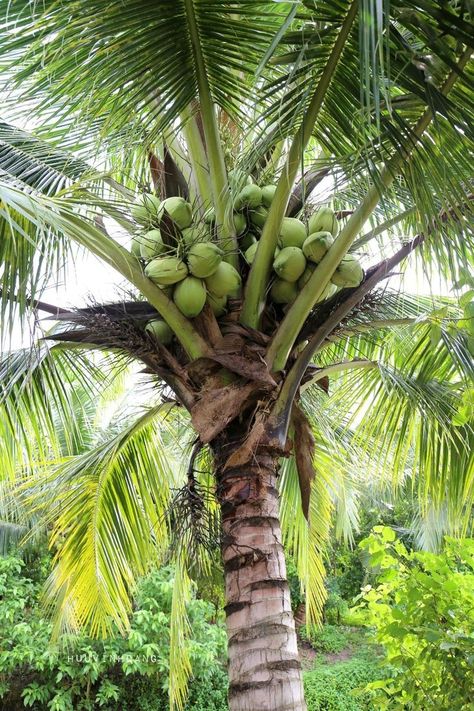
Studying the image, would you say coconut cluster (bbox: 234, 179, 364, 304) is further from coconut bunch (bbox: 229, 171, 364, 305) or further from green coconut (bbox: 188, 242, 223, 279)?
green coconut (bbox: 188, 242, 223, 279)

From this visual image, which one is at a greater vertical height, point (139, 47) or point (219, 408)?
point (139, 47)

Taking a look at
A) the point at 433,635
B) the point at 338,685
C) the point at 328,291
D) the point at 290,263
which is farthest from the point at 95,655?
the point at 290,263

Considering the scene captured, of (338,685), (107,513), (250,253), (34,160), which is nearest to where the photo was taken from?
(250,253)

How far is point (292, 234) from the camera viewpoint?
113 inches

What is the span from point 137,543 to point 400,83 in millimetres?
3363

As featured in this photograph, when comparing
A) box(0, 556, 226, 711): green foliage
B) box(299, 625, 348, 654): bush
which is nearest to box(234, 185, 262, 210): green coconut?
box(0, 556, 226, 711): green foliage

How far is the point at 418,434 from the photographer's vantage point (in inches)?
171

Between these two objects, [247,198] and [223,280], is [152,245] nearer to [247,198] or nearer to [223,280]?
[223,280]

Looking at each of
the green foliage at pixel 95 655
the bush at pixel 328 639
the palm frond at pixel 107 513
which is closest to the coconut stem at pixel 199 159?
the palm frond at pixel 107 513

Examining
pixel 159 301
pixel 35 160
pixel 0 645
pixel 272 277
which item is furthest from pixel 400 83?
pixel 0 645

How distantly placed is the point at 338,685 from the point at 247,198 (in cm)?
1195

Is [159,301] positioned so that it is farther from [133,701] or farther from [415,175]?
[133,701]

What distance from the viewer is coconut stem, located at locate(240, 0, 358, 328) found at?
2.26 metres

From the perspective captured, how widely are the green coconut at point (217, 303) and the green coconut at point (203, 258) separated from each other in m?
0.16
